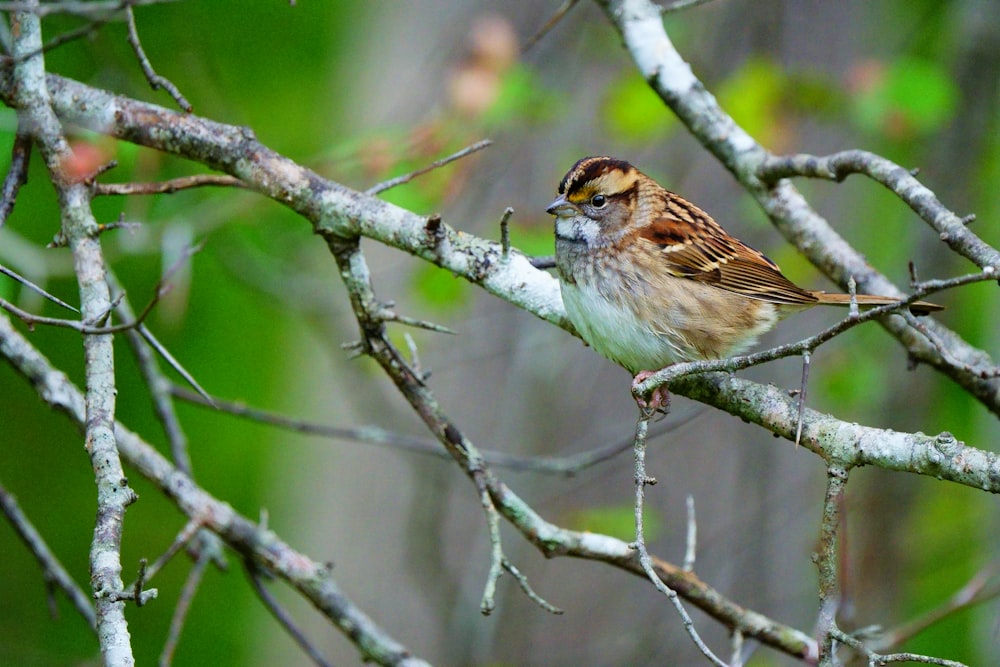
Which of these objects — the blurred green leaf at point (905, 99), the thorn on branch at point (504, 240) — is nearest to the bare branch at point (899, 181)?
the thorn on branch at point (504, 240)

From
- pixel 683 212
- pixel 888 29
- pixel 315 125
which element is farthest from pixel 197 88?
pixel 888 29

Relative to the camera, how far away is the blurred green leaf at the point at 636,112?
16.8 feet

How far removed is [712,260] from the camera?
3541 mm

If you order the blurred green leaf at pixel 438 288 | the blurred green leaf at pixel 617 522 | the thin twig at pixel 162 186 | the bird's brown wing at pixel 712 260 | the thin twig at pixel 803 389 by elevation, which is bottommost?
the thin twig at pixel 803 389

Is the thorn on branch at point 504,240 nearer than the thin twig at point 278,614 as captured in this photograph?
Yes

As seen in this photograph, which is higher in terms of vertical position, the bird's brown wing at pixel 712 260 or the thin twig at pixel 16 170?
the bird's brown wing at pixel 712 260

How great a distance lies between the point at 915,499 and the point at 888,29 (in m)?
3.01

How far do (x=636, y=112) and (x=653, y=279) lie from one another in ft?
6.60

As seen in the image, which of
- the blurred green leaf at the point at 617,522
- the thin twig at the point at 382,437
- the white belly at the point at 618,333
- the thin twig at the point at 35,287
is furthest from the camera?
the blurred green leaf at the point at 617,522

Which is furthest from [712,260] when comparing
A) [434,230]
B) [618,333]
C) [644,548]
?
[644,548]

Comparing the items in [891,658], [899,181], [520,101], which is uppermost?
[520,101]

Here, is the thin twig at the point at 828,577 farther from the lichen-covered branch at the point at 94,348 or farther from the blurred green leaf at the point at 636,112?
the blurred green leaf at the point at 636,112

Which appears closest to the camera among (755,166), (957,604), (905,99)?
(755,166)

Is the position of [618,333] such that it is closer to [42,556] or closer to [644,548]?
[644,548]
